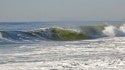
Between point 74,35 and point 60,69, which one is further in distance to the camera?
point 74,35

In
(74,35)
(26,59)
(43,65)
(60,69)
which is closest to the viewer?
(60,69)

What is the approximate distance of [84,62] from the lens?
11.1 m

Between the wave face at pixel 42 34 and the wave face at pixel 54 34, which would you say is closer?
the wave face at pixel 42 34

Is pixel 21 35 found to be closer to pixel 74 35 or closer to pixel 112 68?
pixel 74 35

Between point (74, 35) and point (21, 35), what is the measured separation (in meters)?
7.04

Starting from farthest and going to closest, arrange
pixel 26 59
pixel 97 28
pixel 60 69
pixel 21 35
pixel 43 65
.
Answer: pixel 97 28 → pixel 21 35 → pixel 26 59 → pixel 43 65 → pixel 60 69

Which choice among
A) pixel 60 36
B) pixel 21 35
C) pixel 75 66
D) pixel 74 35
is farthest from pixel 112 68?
pixel 74 35

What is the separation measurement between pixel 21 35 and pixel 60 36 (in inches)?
157

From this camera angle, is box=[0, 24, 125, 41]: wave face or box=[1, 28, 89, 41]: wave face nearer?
box=[1, 28, 89, 41]: wave face

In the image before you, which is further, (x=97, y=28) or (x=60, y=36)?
(x=97, y=28)

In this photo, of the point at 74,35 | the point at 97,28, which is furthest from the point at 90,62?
the point at 97,28

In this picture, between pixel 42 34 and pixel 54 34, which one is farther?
pixel 54 34

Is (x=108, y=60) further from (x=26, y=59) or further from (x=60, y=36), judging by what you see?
(x=60, y=36)

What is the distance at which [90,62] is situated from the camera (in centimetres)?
1108
